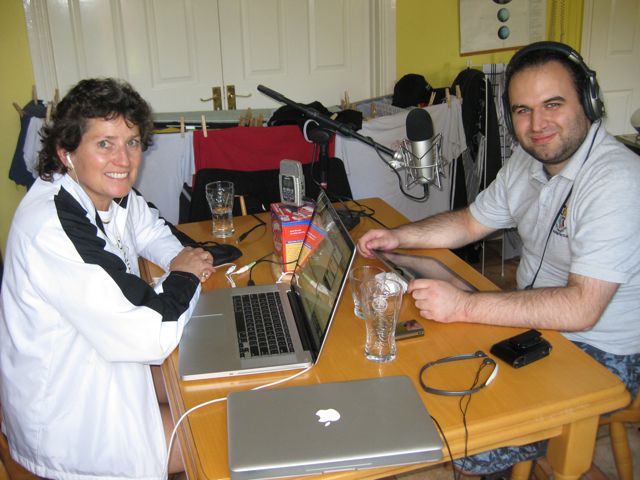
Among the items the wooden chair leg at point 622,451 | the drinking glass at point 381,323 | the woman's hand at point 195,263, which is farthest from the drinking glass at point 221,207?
the wooden chair leg at point 622,451

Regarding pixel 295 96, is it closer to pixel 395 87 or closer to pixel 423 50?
pixel 395 87

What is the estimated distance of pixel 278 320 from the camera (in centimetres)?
132

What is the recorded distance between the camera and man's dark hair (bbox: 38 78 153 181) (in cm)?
135

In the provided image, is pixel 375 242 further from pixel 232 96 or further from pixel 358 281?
pixel 232 96

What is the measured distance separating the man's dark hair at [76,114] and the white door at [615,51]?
13.2 feet

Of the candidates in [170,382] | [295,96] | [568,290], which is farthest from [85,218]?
[295,96]

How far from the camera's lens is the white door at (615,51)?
434cm

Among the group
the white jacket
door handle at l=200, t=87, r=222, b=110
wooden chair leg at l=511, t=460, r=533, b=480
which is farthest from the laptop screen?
door handle at l=200, t=87, r=222, b=110

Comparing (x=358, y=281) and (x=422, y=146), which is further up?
(x=422, y=146)

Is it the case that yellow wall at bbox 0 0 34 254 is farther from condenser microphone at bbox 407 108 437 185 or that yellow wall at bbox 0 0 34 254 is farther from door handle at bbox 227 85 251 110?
condenser microphone at bbox 407 108 437 185

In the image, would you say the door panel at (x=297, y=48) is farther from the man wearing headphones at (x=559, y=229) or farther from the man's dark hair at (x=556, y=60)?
the man's dark hair at (x=556, y=60)

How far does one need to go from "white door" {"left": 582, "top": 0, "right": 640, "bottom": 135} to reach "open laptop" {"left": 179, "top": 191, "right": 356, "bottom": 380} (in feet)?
12.5

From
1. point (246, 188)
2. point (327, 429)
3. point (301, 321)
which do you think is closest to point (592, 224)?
point (301, 321)

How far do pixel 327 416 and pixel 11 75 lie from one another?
9.56 ft
